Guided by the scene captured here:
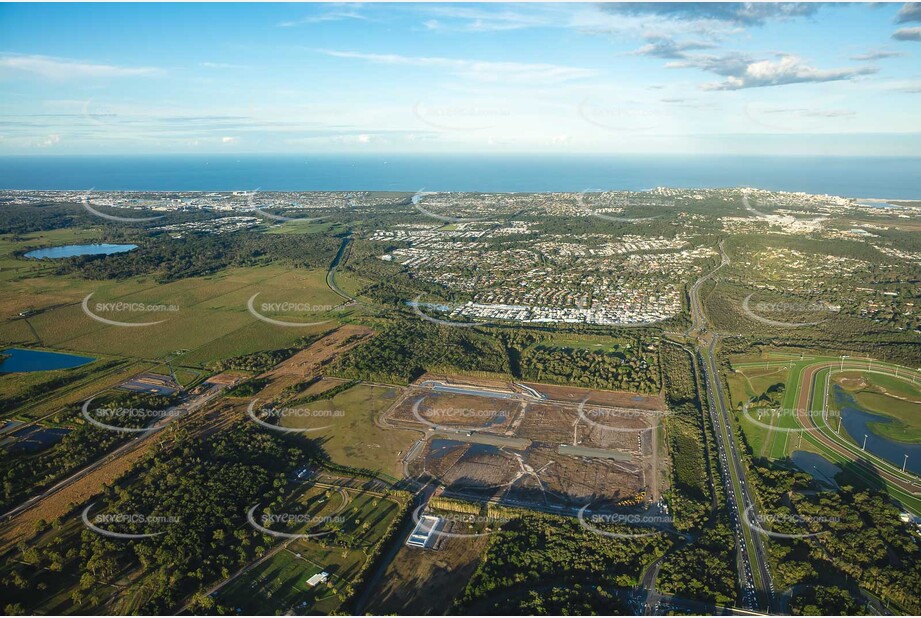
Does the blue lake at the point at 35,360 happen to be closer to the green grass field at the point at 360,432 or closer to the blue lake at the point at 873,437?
the green grass field at the point at 360,432

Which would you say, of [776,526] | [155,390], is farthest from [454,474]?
[155,390]

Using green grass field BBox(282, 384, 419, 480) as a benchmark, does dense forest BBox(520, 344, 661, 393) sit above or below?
above

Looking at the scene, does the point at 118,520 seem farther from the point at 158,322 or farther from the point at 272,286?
the point at 272,286

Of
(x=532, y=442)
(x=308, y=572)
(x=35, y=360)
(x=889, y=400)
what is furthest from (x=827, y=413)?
(x=35, y=360)

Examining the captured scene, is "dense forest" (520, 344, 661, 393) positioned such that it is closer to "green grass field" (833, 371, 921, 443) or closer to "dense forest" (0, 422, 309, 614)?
"green grass field" (833, 371, 921, 443)

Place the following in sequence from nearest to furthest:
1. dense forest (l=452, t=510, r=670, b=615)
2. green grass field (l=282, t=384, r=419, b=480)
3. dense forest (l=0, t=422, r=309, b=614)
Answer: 1. dense forest (l=452, t=510, r=670, b=615)
2. dense forest (l=0, t=422, r=309, b=614)
3. green grass field (l=282, t=384, r=419, b=480)

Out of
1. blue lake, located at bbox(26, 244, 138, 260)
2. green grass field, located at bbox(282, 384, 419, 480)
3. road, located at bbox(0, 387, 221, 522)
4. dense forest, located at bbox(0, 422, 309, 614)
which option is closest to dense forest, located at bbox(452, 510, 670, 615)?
green grass field, located at bbox(282, 384, 419, 480)
